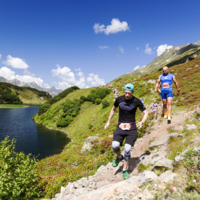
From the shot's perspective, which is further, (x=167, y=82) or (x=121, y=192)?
(x=167, y=82)

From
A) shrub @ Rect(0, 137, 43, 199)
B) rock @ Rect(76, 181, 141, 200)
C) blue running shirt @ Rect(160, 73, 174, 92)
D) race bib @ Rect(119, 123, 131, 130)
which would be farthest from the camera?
blue running shirt @ Rect(160, 73, 174, 92)

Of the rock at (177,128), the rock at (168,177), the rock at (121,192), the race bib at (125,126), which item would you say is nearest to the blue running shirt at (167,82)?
the rock at (177,128)

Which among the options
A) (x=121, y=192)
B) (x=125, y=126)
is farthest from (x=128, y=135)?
(x=121, y=192)

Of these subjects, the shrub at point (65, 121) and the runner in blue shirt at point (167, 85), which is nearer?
the runner in blue shirt at point (167, 85)

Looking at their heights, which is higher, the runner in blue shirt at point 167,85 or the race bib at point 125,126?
the runner in blue shirt at point 167,85

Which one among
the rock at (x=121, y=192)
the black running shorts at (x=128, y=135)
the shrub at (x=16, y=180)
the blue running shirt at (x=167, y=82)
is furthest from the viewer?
the blue running shirt at (x=167, y=82)

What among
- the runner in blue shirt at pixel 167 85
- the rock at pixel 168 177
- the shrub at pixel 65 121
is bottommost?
the shrub at pixel 65 121

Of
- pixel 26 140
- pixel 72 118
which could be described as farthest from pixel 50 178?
pixel 72 118

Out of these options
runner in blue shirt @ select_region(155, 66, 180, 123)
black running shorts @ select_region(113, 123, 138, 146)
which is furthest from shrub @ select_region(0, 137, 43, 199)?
runner in blue shirt @ select_region(155, 66, 180, 123)

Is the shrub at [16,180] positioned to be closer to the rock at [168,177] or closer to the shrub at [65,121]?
the rock at [168,177]

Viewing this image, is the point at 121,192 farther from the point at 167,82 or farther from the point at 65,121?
the point at 65,121

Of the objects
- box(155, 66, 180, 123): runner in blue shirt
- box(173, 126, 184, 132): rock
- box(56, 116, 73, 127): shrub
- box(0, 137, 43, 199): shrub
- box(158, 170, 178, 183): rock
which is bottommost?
box(56, 116, 73, 127): shrub

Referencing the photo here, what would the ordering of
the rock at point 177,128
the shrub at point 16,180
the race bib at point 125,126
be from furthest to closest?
the rock at point 177,128, the shrub at point 16,180, the race bib at point 125,126

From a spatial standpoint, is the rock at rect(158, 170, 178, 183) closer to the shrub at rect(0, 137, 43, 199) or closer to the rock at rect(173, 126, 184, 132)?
the rock at rect(173, 126, 184, 132)
